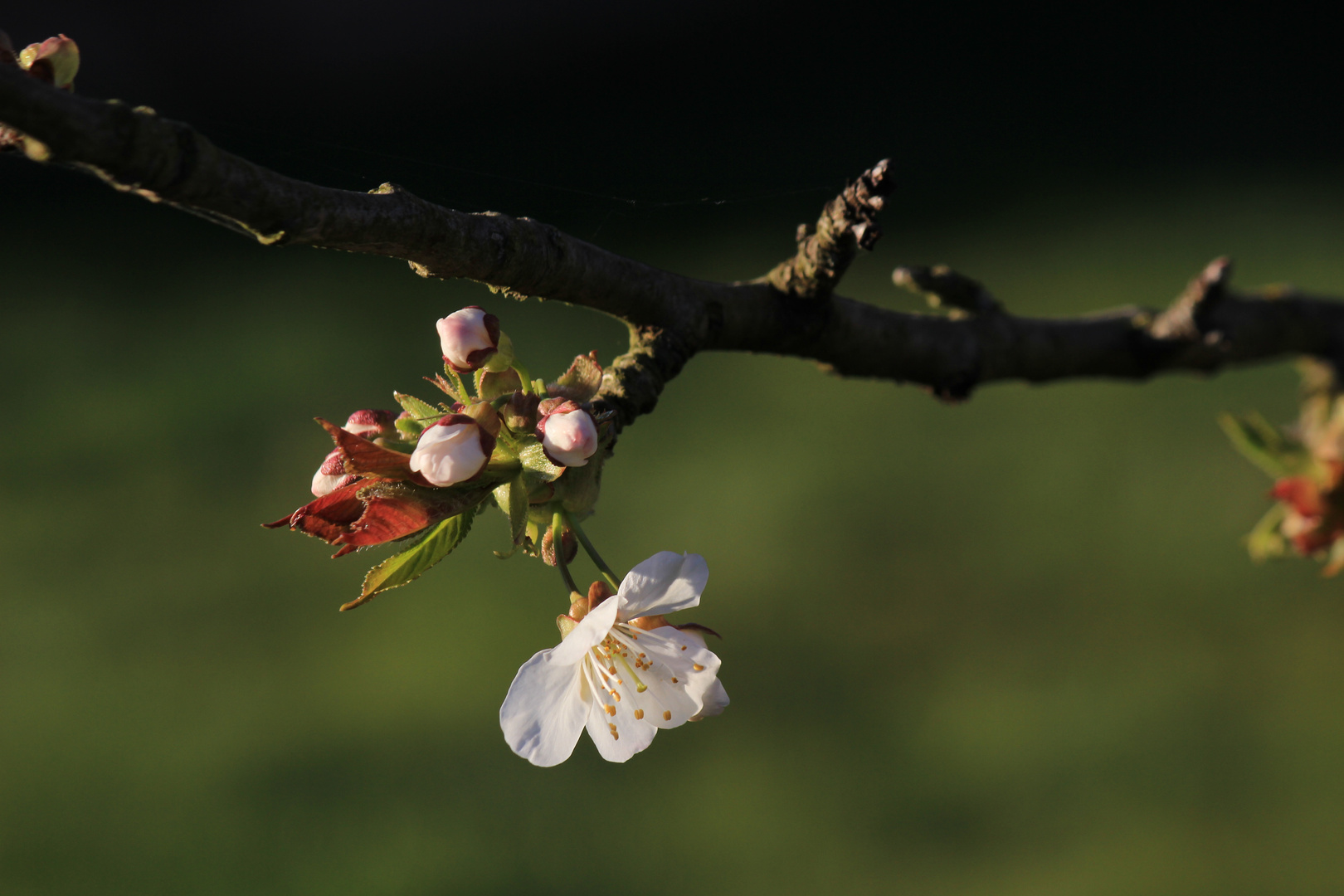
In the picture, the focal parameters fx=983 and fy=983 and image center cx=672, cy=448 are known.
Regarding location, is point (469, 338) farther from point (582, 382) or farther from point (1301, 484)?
point (1301, 484)

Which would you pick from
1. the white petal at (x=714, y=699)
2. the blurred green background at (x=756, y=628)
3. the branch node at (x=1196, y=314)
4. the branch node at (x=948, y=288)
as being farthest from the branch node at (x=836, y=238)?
the blurred green background at (x=756, y=628)

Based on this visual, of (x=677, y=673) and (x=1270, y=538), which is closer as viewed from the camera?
(x=677, y=673)

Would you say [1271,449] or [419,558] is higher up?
[1271,449]

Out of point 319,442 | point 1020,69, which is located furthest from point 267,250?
point 1020,69

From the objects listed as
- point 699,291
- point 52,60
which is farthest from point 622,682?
point 52,60

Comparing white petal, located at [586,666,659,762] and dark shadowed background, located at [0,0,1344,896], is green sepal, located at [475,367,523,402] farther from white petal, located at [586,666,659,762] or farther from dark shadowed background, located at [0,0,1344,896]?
dark shadowed background, located at [0,0,1344,896]

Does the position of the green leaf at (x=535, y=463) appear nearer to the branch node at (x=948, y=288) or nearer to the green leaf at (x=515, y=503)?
the green leaf at (x=515, y=503)
